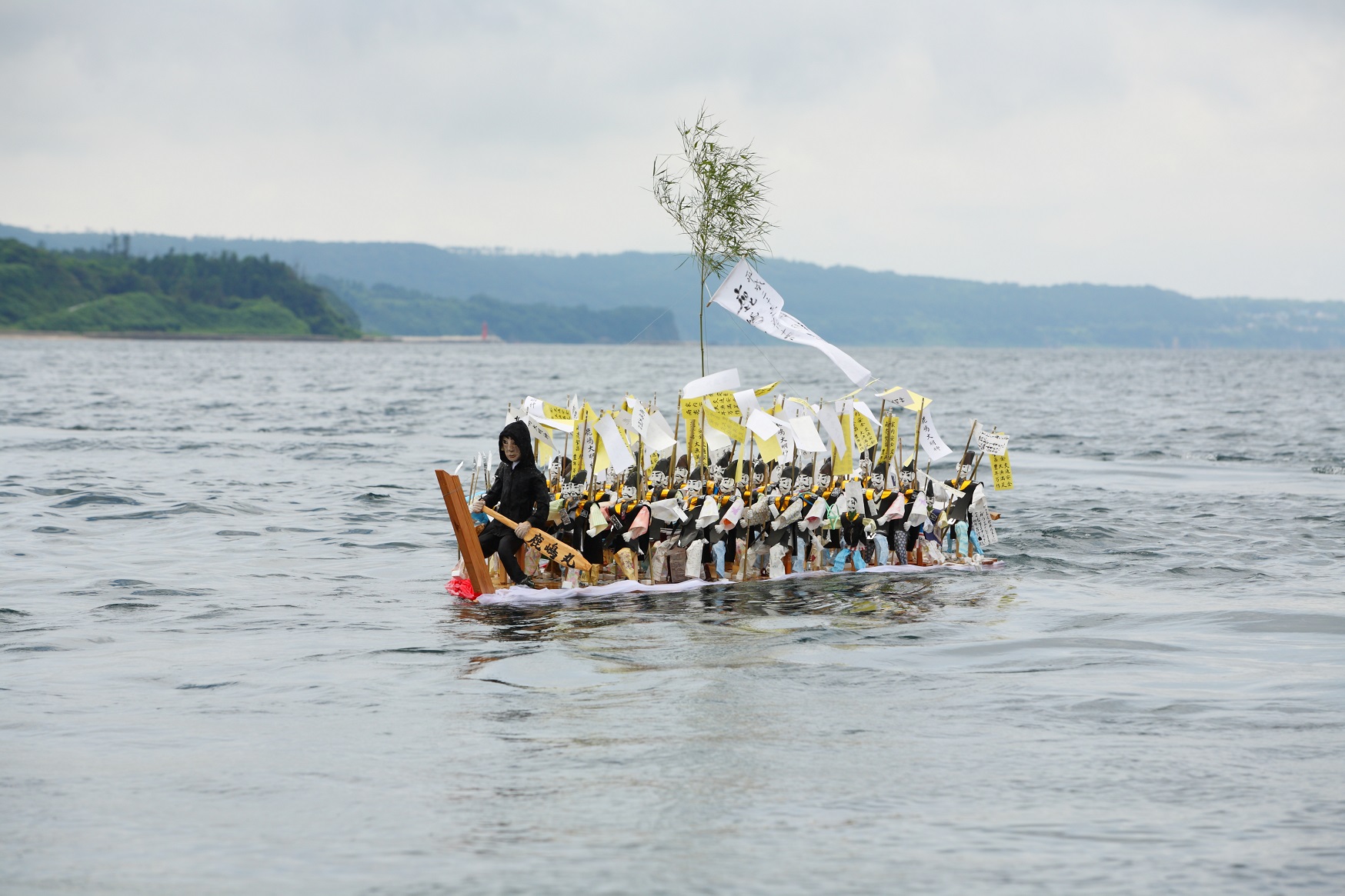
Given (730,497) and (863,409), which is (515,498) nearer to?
(730,497)

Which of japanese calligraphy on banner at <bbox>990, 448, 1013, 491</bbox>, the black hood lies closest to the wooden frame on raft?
the black hood

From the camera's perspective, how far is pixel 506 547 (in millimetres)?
14609

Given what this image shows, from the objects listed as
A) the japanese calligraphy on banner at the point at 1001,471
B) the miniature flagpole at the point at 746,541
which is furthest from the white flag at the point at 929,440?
the miniature flagpole at the point at 746,541

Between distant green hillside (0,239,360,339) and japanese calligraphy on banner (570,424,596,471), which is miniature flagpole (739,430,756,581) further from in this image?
distant green hillside (0,239,360,339)

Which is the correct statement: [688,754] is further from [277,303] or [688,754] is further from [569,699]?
[277,303]

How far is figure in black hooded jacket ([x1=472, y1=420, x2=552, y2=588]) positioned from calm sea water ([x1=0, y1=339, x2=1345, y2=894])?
88 cm

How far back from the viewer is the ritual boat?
14992 mm

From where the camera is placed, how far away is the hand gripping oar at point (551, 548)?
14383mm

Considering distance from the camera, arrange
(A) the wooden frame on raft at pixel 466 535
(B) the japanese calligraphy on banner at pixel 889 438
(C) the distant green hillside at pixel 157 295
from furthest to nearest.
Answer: (C) the distant green hillside at pixel 157 295 < (B) the japanese calligraphy on banner at pixel 889 438 < (A) the wooden frame on raft at pixel 466 535

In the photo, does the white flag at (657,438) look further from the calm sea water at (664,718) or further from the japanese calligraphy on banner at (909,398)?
the japanese calligraphy on banner at (909,398)

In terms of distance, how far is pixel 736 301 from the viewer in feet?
52.8

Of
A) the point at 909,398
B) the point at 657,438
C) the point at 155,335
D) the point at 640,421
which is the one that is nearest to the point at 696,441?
the point at 657,438

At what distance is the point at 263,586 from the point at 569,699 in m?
7.13

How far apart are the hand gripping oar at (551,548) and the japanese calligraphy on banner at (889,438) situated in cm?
435
